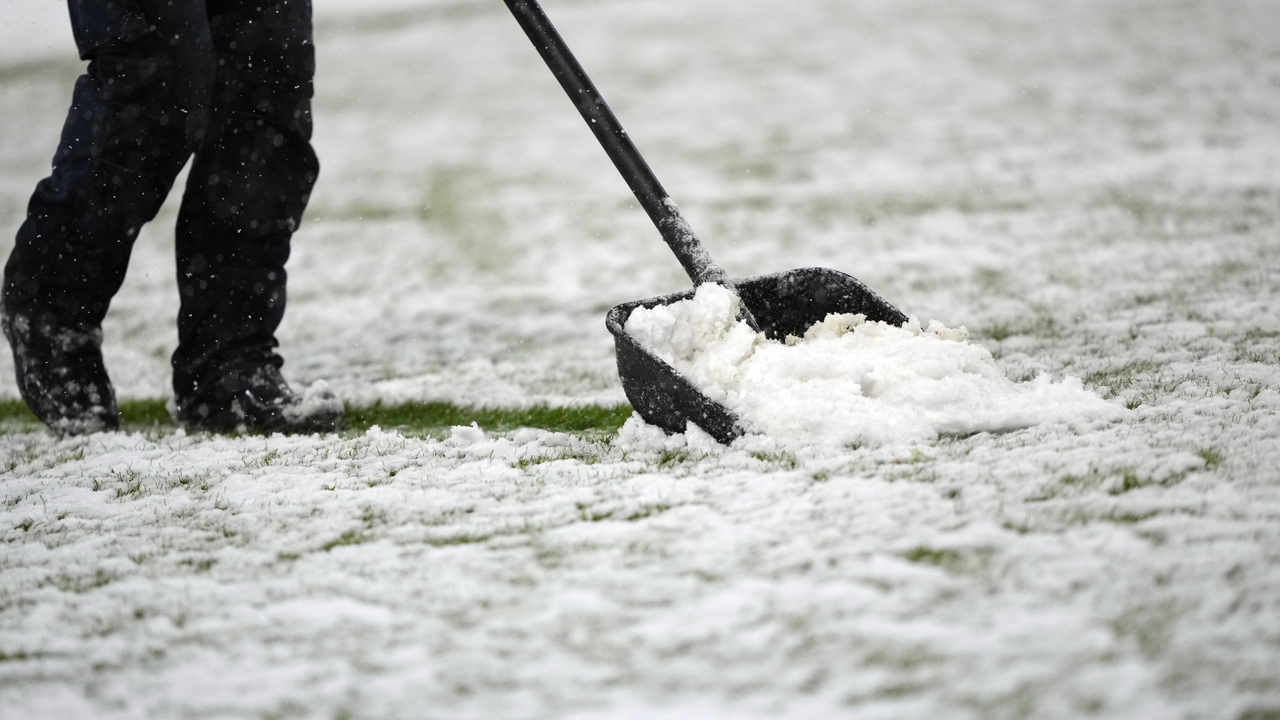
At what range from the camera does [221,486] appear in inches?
83.0

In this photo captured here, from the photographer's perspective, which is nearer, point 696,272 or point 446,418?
point 696,272

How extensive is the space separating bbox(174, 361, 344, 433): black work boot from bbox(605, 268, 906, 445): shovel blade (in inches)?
38.8

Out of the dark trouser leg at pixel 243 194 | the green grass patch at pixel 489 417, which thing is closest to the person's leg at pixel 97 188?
the dark trouser leg at pixel 243 194

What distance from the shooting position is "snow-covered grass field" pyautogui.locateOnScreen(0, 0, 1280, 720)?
1278 millimetres

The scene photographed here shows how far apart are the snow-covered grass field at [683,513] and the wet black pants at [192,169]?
420mm

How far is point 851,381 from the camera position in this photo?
2139mm

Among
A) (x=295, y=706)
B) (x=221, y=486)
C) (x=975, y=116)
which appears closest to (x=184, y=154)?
(x=221, y=486)

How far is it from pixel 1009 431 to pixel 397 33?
494 inches

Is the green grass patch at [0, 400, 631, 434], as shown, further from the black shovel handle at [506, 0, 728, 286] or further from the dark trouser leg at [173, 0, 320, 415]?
the black shovel handle at [506, 0, 728, 286]

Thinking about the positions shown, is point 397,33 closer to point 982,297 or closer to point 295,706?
point 982,297

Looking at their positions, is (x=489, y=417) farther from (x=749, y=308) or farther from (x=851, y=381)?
(x=851, y=381)

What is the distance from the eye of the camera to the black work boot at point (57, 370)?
106 inches

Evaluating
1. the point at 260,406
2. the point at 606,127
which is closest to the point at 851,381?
the point at 606,127

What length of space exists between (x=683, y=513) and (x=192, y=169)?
1859mm
